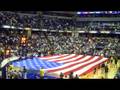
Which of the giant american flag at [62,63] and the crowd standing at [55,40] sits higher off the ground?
the crowd standing at [55,40]

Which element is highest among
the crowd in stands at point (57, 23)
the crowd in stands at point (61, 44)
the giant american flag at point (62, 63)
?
the crowd in stands at point (57, 23)

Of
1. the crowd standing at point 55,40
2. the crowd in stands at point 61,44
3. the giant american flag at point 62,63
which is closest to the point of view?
the giant american flag at point 62,63

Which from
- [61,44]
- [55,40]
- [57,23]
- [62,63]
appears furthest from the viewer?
[62,63]

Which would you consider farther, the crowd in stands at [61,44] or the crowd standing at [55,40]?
the crowd in stands at [61,44]

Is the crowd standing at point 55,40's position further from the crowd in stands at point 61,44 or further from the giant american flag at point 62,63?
the giant american flag at point 62,63

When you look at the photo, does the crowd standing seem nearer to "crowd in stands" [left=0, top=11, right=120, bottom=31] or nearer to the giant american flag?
"crowd in stands" [left=0, top=11, right=120, bottom=31]

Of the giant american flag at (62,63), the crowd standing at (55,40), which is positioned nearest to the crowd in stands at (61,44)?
the crowd standing at (55,40)

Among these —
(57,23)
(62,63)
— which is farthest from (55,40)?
(62,63)

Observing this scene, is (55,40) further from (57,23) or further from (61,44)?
(57,23)

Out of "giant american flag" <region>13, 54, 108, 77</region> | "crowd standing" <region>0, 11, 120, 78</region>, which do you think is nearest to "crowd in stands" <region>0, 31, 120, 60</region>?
"crowd standing" <region>0, 11, 120, 78</region>

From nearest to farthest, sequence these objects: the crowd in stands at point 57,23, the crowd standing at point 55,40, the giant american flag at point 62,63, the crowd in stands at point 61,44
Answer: the giant american flag at point 62,63 < the crowd standing at point 55,40 < the crowd in stands at point 57,23 < the crowd in stands at point 61,44
